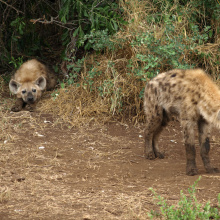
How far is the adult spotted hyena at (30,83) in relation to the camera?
21.0 ft

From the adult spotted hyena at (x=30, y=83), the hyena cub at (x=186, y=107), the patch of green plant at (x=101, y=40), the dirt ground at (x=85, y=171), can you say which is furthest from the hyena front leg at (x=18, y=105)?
the hyena cub at (x=186, y=107)

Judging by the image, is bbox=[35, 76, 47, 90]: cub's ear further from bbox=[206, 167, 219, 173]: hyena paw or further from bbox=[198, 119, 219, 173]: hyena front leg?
bbox=[206, 167, 219, 173]: hyena paw

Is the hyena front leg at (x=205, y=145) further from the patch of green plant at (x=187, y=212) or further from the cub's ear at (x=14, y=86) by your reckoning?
the cub's ear at (x=14, y=86)

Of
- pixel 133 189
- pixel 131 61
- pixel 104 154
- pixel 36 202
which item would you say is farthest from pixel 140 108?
pixel 36 202

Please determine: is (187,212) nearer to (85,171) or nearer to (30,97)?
(85,171)

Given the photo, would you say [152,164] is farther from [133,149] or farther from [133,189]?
[133,189]

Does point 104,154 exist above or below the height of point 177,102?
below

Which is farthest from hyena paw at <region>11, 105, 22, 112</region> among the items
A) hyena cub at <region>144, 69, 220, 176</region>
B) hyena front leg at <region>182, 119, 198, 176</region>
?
hyena front leg at <region>182, 119, 198, 176</region>

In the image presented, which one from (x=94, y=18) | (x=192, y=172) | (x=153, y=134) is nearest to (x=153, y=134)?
(x=153, y=134)

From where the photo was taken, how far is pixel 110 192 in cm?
375

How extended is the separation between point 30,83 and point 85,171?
2712 mm

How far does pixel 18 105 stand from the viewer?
6.31 metres

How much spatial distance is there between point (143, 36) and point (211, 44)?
1017 mm

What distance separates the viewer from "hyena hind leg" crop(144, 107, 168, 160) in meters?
4.75
